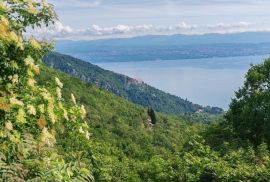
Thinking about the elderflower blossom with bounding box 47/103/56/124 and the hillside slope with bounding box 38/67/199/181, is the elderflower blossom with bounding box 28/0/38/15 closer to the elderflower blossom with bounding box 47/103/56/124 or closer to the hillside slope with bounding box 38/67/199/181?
the elderflower blossom with bounding box 47/103/56/124

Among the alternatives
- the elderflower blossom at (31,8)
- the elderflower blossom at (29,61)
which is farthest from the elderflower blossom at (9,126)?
the elderflower blossom at (31,8)

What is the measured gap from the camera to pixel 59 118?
6.81 m

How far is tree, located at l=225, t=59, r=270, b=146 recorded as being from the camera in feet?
90.2

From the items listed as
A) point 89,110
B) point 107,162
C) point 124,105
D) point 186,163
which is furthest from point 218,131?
point 124,105

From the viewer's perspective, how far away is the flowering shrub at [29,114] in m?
5.78

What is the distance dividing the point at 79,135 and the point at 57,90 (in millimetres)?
860

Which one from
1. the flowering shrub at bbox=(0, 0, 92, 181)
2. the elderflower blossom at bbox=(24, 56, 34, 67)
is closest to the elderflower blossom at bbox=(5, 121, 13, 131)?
the flowering shrub at bbox=(0, 0, 92, 181)

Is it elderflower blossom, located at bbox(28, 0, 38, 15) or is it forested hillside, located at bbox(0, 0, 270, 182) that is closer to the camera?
forested hillside, located at bbox(0, 0, 270, 182)

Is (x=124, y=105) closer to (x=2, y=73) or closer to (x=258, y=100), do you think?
(x=258, y=100)

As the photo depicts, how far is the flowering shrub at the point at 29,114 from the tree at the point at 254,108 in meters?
Answer: 20.8

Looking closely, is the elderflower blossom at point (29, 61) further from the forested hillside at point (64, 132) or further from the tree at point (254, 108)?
the tree at point (254, 108)

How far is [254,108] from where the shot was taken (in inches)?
1105

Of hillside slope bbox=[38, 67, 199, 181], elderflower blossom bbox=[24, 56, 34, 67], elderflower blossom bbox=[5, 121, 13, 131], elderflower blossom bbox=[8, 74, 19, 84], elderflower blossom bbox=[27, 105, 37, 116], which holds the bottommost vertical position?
hillside slope bbox=[38, 67, 199, 181]

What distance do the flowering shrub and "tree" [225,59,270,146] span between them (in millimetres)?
20789
